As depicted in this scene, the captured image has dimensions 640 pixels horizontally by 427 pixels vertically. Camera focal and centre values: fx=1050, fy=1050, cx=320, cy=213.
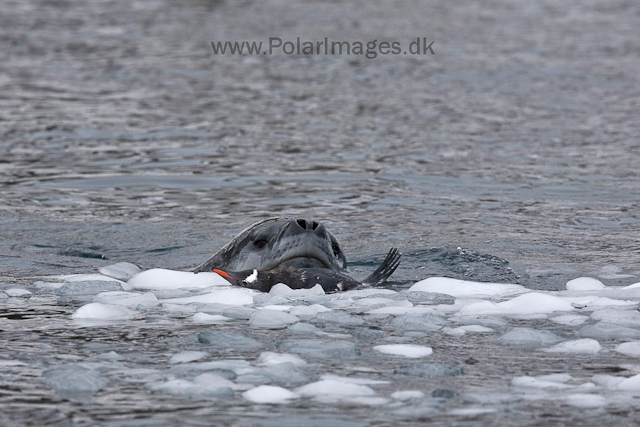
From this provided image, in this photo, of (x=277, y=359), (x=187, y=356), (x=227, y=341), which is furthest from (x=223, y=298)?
(x=277, y=359)

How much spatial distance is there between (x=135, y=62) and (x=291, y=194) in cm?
981

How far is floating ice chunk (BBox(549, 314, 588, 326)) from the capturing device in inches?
196

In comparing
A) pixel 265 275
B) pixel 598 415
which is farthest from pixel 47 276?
pixel 598 415

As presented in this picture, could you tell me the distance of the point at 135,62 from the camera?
19.2 meters

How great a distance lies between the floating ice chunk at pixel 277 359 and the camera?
13.7 ft

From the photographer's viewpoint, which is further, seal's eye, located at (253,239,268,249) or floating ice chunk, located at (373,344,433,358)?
seal's eye, located at (253,239,268,249)

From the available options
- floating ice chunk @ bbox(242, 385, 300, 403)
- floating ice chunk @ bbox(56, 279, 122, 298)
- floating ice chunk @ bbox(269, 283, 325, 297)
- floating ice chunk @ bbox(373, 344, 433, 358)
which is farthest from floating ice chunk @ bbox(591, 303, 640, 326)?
floating ice chunk @ bbox(56, 279, 122, 298)

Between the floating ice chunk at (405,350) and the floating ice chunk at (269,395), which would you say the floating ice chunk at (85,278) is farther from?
the floating ice chunk at (269,395)

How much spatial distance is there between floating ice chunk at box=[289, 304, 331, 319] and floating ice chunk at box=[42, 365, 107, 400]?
4.51ft

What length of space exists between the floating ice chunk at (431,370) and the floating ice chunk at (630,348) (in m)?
0.78

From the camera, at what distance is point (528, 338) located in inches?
181

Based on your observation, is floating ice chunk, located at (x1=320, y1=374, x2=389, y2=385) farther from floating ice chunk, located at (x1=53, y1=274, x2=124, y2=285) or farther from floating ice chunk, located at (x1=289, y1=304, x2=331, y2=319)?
floating ice chunk, located at (x1=53, y1=274, x2=124, y2=285)

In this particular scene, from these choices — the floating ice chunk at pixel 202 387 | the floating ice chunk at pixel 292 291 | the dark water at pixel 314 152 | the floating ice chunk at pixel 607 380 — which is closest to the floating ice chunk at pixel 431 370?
the dark water at pixel 314 152

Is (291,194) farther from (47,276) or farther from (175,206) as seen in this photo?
(47,276)
